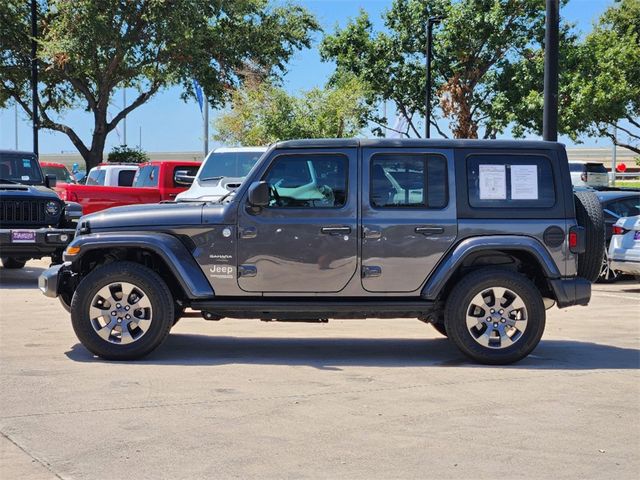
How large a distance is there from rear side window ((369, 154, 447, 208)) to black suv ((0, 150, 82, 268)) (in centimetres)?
713

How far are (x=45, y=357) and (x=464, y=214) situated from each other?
386 cm

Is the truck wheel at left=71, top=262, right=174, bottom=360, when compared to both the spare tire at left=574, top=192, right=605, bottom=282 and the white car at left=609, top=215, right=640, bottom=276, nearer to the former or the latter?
the spare tire at left=574, top=192, right=605, bottom=282

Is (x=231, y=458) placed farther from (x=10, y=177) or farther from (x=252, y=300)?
(x=10, y=177)

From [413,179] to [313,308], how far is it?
55.8 inches

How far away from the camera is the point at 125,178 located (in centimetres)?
2525

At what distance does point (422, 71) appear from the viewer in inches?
1481

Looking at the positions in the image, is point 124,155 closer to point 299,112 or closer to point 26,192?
point 299,112

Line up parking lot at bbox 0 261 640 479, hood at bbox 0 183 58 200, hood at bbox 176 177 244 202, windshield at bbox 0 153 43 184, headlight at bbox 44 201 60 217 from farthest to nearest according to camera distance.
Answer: windshield at bbox 0 153 43 184
hood at bbox 176 177 244 202
headlight at bbox 44 201 60 217
hood at bbox 0 183 58 200
parking lot at bbox 0 261 640 479

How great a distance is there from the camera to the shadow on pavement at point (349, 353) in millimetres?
8664

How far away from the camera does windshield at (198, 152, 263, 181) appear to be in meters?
17.2

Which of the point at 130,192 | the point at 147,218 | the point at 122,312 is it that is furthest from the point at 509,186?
the point at 130,192

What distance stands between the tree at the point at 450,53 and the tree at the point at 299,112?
4.79 ft

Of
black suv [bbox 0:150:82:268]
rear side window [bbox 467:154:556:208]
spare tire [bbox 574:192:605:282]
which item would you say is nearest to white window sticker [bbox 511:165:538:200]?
rear side window [bbox 467:154:556:208]

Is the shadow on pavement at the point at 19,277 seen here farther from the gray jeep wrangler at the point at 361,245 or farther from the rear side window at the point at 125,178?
the rear side window at the point at 125,178
